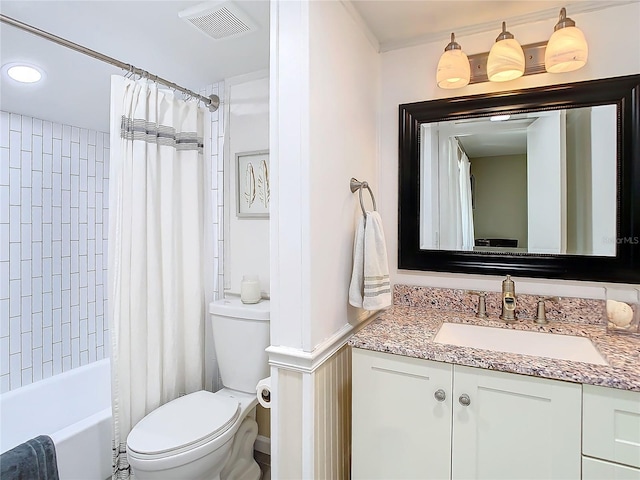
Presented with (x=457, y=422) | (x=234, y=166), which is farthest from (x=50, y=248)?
(x=457, y=422)

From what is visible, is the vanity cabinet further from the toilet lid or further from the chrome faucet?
the toilet lid

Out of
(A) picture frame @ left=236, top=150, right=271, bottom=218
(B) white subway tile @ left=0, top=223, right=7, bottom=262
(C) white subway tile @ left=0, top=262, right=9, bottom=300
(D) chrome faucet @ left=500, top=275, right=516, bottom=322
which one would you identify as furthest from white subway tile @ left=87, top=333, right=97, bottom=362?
(D) chrome faucet @ left=500, top=275, right=516, bottom=322

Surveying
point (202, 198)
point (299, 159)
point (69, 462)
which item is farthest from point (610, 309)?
point (69, 462)

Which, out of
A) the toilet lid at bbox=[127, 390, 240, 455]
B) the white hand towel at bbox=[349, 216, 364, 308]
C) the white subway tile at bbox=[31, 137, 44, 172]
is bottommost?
the toilet lid at bbox=[127, 390, 240, 455]

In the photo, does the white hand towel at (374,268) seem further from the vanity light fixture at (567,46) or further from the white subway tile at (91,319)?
the white subway tile at (91,319)

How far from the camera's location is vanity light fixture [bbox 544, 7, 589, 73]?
4.46ft

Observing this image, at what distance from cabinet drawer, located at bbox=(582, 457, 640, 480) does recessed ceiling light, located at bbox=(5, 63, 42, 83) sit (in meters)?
2.79

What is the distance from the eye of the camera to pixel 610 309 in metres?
1.34

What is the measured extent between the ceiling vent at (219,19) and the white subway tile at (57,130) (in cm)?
150

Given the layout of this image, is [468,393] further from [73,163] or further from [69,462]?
[73,163]

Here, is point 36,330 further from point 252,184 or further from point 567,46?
point 567,46

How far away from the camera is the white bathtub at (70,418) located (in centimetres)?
172

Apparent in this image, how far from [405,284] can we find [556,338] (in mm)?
663

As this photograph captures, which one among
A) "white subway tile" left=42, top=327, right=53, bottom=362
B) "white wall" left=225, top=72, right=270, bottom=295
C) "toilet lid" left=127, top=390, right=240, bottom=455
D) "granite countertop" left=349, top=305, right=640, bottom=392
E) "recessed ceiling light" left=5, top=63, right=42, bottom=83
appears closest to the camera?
"granite countertop" left=349, top=305, right=640, bottom=392
